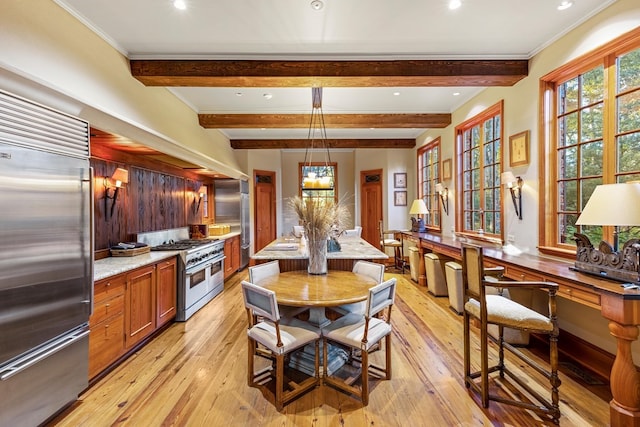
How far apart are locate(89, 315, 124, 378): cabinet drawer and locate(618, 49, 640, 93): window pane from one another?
186 inches

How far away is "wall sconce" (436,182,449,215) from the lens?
5578 mm

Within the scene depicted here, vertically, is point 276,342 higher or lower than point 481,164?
lower

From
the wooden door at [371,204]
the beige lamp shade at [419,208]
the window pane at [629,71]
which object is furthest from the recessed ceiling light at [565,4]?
the wooden door at [371,204]

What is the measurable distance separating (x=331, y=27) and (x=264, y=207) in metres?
5.72

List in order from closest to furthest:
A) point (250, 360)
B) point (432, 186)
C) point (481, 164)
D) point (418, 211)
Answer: point (250, 360) < point (481, 164) < point (418, 211) < point (432, 186)

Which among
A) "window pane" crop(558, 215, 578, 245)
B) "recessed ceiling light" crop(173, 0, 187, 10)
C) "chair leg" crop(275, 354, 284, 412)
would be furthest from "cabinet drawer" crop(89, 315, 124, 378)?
"window pane" crop(558, 215, 578, 245)

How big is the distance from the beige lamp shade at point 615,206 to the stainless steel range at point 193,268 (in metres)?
4.06

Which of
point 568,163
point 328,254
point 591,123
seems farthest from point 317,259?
point 591,123

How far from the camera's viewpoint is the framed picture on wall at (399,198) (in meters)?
7.62

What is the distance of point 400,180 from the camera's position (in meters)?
7.63

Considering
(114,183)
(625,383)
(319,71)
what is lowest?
(625,383)

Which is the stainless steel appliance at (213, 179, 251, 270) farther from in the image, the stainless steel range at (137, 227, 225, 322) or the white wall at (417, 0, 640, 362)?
the white wall at (417, 0, 640, 362)

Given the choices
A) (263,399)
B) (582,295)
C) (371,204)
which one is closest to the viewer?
(582,295)

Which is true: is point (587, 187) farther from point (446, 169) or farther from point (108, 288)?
point (108, 288)
